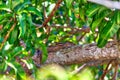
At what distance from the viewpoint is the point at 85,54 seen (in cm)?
233

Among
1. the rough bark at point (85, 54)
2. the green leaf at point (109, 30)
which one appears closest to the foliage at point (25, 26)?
the green leaf at point (109, 30)

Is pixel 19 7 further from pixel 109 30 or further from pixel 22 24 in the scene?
pixel 109 30

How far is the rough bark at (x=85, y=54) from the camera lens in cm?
226

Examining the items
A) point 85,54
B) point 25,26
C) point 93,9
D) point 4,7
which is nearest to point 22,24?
point 25,26

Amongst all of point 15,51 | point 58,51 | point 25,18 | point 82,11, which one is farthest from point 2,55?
point 58,51

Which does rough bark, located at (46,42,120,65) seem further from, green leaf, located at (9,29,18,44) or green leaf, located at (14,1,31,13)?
green leaf, located at (14,1,31,13)

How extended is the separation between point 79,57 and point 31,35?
0.53 meters

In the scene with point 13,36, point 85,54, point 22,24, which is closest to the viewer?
point 22,24

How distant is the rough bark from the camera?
2.26 m

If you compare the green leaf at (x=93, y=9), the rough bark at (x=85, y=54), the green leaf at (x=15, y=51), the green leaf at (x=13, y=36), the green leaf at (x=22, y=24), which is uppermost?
the green leaf at (x=93, y=9)

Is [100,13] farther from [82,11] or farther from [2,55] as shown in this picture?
[2,55]

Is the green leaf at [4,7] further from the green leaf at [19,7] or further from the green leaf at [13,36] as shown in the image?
the green leaf at [13,36]

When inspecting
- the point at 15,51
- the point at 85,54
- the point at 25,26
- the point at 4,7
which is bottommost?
the point at 85,54

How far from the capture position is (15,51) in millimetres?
1805
